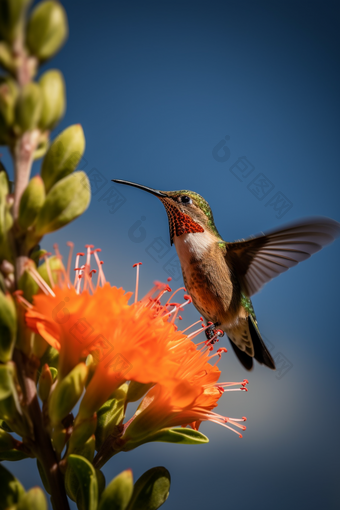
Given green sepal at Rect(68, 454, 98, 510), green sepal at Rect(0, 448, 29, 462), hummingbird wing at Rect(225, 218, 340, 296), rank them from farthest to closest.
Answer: hummingbird wing at Rect(225, 218, 340, 296)
green sepal at Rect(0, 448, 29, 462)
green sepal at Rect(68, 454, 98, 510)

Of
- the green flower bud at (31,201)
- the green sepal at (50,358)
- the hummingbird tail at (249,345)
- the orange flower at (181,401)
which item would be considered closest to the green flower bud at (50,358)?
Answer: the green sepal at (50,358)

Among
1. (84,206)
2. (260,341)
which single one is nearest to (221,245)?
(260,341)

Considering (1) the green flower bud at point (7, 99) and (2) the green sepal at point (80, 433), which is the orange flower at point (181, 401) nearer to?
(2) the green sepal at point (80, 433)

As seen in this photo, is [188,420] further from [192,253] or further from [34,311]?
[192,253]

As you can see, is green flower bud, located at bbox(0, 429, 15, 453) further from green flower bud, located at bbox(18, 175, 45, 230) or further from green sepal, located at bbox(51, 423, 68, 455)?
green flower bud, located at bbox(18, 175, 45, 230)

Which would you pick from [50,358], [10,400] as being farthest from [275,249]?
[10,400]

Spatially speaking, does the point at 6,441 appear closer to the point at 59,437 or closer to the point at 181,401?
the point at 59,437

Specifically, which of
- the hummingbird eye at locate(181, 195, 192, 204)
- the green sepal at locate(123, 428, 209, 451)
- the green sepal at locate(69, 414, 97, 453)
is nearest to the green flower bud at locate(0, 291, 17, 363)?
the green sepal at locate(69, 414, 97, 453)
